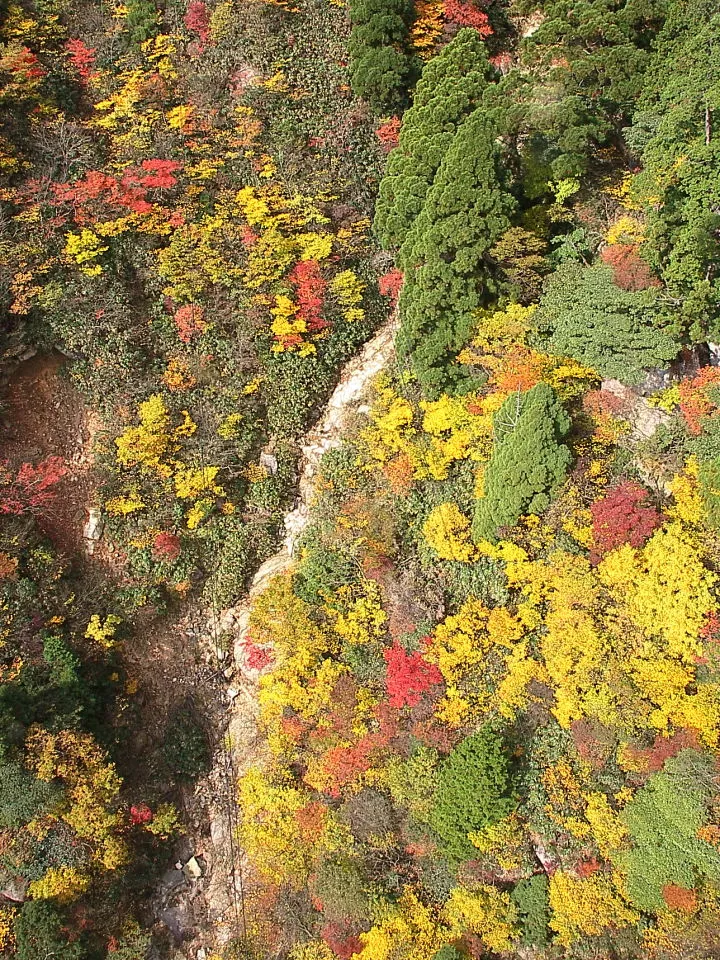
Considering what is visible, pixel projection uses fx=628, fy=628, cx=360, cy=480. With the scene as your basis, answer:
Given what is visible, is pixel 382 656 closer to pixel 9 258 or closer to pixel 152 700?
pixel 152 700

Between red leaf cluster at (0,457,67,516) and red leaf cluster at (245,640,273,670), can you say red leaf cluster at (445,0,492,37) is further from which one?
red leaf cluster at (245,640,273,670)

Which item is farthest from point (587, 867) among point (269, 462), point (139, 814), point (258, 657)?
point (269, 462)

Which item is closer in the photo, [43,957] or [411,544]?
[43,957]

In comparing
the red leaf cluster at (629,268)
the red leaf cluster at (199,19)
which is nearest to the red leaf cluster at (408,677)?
the red leaf cluster at (629,268)

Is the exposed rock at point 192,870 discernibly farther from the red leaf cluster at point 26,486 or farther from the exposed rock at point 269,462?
the exposed rock at point 269,462

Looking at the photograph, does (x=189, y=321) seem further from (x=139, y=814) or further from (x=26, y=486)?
(x=139, y=814)

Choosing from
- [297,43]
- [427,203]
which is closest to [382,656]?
[427,203]
